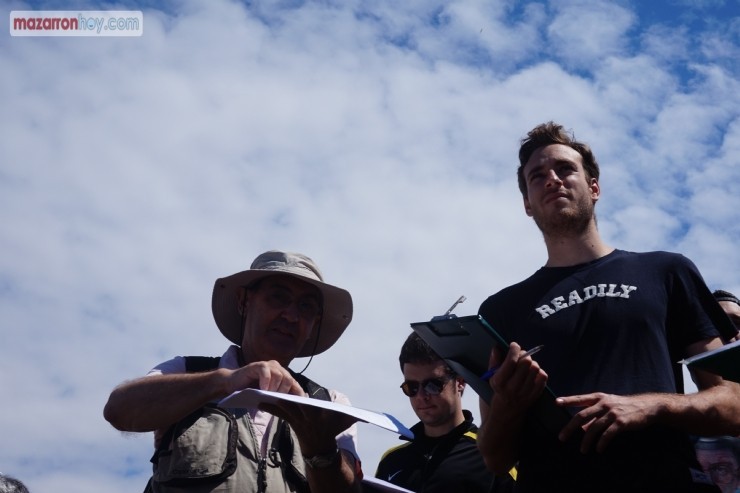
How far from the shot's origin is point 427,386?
19.5 feet

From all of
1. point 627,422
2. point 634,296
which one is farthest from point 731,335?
point 627,422

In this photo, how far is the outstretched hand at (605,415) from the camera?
3098 millimetres

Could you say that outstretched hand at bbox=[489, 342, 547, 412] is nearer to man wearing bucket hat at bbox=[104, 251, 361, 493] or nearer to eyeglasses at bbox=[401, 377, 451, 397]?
man wearing bucket hat at bbox=[104, 251, 361, 493]

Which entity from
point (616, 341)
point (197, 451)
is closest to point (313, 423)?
point (197, 451)

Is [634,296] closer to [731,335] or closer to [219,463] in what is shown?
[731,335]

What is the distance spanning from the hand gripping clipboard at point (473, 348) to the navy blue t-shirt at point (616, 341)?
0.19m

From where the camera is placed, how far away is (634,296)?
3582 millimetres

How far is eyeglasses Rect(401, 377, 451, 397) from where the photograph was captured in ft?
19.5

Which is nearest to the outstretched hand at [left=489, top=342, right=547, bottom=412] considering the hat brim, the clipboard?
the clipboard

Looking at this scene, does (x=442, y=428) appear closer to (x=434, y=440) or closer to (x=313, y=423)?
(x=434, y=440)

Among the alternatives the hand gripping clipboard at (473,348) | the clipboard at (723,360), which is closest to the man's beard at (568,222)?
the hand gripping clipboard at (473,348)

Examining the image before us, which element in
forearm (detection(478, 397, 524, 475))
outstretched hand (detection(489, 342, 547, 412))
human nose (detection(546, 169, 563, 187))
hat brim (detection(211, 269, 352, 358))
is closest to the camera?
outstretched hand (detection(489, 342, 547, 412))

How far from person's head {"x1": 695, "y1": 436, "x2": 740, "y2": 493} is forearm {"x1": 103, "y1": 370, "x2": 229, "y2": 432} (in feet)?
10.2

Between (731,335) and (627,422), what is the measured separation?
86cm
